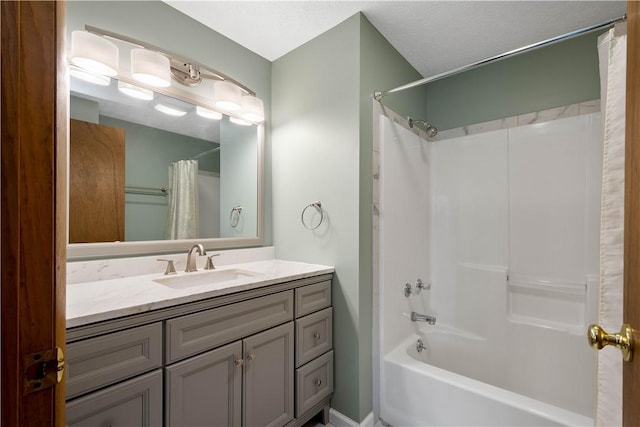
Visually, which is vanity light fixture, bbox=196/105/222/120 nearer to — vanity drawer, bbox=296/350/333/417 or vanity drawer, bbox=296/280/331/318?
vanity drawer, bbox=296/280/331/318

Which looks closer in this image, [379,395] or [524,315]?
[379,395]

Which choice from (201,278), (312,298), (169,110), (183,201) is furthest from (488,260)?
(169,110)

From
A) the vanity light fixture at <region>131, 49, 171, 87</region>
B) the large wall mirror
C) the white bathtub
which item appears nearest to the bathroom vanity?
the large wall mirror

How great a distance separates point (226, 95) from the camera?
1.83 meters

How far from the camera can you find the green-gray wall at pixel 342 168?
168 cm

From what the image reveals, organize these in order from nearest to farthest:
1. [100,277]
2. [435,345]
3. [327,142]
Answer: [100,277]
[327,142]
[435,345]

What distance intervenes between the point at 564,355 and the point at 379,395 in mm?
1271

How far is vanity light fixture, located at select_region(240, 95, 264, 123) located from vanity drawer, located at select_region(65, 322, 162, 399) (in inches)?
56.5

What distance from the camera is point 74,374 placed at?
0.86 metres

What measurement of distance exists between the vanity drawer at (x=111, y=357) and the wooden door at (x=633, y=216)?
128 cm

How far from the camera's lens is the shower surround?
5.84ft

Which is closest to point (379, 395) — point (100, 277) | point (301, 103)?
point (100, 277)

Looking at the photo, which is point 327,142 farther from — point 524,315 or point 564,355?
point 564,355

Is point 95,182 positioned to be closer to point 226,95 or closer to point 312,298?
point 226,95
